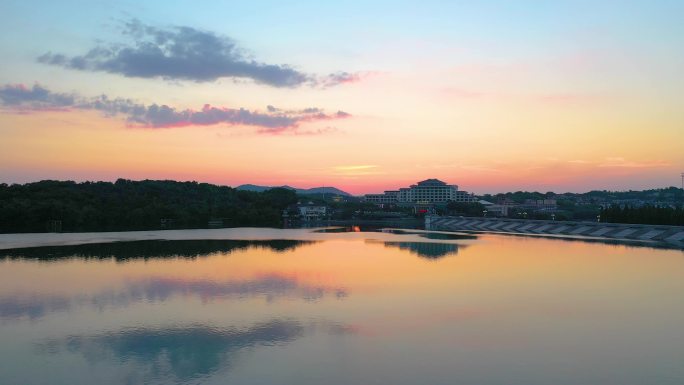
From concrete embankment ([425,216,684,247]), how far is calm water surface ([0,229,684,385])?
23.0 meters

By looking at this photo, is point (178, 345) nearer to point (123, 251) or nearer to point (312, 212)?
point (123, 251)

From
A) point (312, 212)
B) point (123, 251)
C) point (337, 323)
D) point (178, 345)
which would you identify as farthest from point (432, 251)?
point (312, 212)

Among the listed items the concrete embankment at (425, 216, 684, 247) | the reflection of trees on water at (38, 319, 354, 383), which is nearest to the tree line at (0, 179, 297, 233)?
the concrete embankment at (425, 216, 684, 247)

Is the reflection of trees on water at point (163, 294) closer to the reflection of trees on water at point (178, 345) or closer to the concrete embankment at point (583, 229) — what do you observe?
the reflection of trees on water at point (178, 345)

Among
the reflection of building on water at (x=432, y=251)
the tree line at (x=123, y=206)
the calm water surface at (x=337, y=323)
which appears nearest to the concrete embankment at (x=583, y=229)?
the reflection of building on water at (x=432, y=251)

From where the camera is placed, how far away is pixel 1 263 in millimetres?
30562

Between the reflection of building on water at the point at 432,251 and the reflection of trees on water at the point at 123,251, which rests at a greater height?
the reflection of trees on water at the point at 123,251

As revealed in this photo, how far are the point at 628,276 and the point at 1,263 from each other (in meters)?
36.8

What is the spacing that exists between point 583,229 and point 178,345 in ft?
202

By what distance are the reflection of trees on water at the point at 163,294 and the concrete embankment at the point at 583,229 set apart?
40.1 metres

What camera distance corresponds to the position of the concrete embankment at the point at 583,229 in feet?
168

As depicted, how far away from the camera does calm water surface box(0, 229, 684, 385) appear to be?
11.4 metres

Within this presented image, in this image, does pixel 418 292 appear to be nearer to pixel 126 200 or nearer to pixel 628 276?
→ pixel 628 276

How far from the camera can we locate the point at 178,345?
13.2 metres
